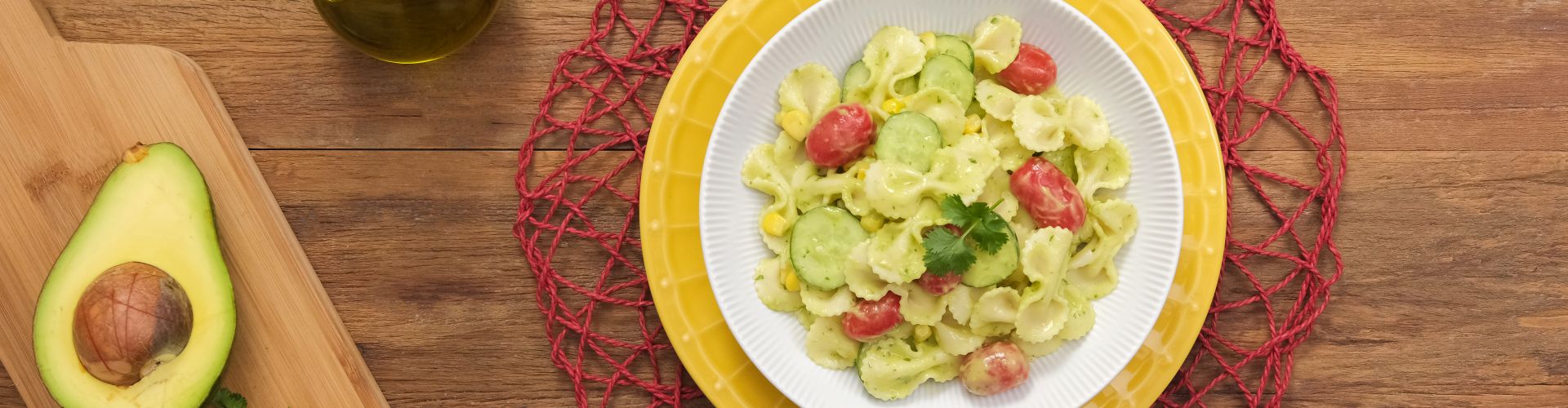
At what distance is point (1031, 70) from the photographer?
3.12 metres

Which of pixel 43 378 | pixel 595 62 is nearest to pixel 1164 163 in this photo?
pixel 595 62

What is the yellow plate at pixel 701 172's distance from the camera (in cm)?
322

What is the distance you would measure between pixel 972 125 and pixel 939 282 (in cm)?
58

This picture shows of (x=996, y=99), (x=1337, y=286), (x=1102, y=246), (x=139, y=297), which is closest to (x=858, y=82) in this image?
(x=996, y=99)

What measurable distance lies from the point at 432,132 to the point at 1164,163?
272 cm

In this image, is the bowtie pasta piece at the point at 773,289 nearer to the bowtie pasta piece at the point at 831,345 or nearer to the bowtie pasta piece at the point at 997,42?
the bowtie pasta piece at the point at 831,345

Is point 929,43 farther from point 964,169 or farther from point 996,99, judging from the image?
point 964,169

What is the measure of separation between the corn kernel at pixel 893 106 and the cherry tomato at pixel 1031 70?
0.37 metres

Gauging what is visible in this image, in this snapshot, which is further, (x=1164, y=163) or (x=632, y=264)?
(x=632, y=264)

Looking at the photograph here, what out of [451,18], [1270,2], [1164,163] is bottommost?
[1164,163]

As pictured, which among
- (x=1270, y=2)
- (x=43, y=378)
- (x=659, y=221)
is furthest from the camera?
(x=1270, y=2)

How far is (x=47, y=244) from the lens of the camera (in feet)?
10.8

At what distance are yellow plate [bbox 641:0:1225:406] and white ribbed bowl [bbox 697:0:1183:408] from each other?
20cm

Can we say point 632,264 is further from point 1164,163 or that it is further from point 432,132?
point 1164,163
